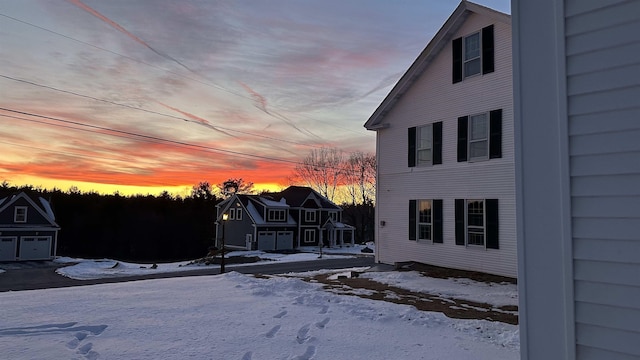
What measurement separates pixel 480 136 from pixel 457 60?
2612 millimetres

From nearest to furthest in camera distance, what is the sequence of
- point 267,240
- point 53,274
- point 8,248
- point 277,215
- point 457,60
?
point 457,60
point 53,274
point 8,248
point 267,240
point 277,215

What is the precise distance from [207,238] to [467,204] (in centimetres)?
3901

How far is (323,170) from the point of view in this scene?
44.2 m

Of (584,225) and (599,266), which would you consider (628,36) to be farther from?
(599,266)

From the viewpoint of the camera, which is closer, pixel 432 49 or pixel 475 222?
pixel 475 222

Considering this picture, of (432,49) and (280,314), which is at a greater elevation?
(432,49)

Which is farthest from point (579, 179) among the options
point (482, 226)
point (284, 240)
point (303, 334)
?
point (284, 240)

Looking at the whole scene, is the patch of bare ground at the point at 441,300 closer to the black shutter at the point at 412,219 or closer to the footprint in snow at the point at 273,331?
the black shutter at the point at 412,219

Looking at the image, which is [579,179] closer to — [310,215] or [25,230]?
[25,230]

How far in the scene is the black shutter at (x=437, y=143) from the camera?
→ 12.4 m

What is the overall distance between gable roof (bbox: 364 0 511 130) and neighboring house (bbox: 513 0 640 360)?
1010 centimetres

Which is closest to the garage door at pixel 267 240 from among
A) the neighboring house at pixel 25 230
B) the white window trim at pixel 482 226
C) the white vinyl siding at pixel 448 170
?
the neighboring house at pixel 25 230

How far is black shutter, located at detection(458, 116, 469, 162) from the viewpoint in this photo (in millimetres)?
11688

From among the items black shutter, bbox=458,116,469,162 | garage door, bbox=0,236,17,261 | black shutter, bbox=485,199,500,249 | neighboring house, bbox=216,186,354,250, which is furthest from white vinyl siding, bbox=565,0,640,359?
garage door, bbox=0,236,17,261
